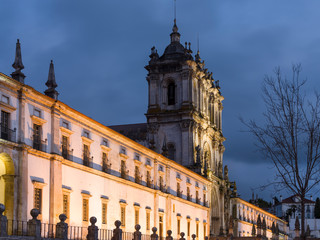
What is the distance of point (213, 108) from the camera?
244ft

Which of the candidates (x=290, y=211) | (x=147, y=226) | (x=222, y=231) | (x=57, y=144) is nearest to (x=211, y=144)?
(x=222, y=231)

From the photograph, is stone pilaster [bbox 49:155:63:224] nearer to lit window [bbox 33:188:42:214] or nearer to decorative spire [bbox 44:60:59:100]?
lit window [bbox 33:188:42:214]

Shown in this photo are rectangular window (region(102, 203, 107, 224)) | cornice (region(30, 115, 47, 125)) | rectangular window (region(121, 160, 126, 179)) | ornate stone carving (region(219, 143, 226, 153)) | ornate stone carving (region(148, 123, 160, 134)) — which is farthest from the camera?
ornate stone carving (region(219, 143, 226, 153))

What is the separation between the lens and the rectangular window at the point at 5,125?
26422 mm

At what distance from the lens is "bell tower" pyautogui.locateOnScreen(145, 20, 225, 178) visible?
208ft

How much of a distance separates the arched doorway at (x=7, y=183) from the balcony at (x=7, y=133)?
905 millimetres

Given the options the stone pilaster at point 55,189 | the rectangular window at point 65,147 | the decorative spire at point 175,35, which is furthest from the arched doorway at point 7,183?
the decorative spire at point 175,35

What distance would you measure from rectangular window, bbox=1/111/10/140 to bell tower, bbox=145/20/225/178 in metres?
34.8

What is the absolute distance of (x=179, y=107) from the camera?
2569 inches

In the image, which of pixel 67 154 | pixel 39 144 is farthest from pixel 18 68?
pixel 67 154

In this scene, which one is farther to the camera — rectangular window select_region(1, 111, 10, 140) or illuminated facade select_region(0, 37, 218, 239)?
illuminated facade select_region(0, 37, 218, 239)

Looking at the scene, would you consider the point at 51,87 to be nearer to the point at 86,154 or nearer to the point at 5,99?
the point at 5,99

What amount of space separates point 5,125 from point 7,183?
2.91 m

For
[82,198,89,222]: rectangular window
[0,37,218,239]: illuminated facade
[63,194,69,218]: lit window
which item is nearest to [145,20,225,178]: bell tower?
[0,37,218,239]: illuminated facade
